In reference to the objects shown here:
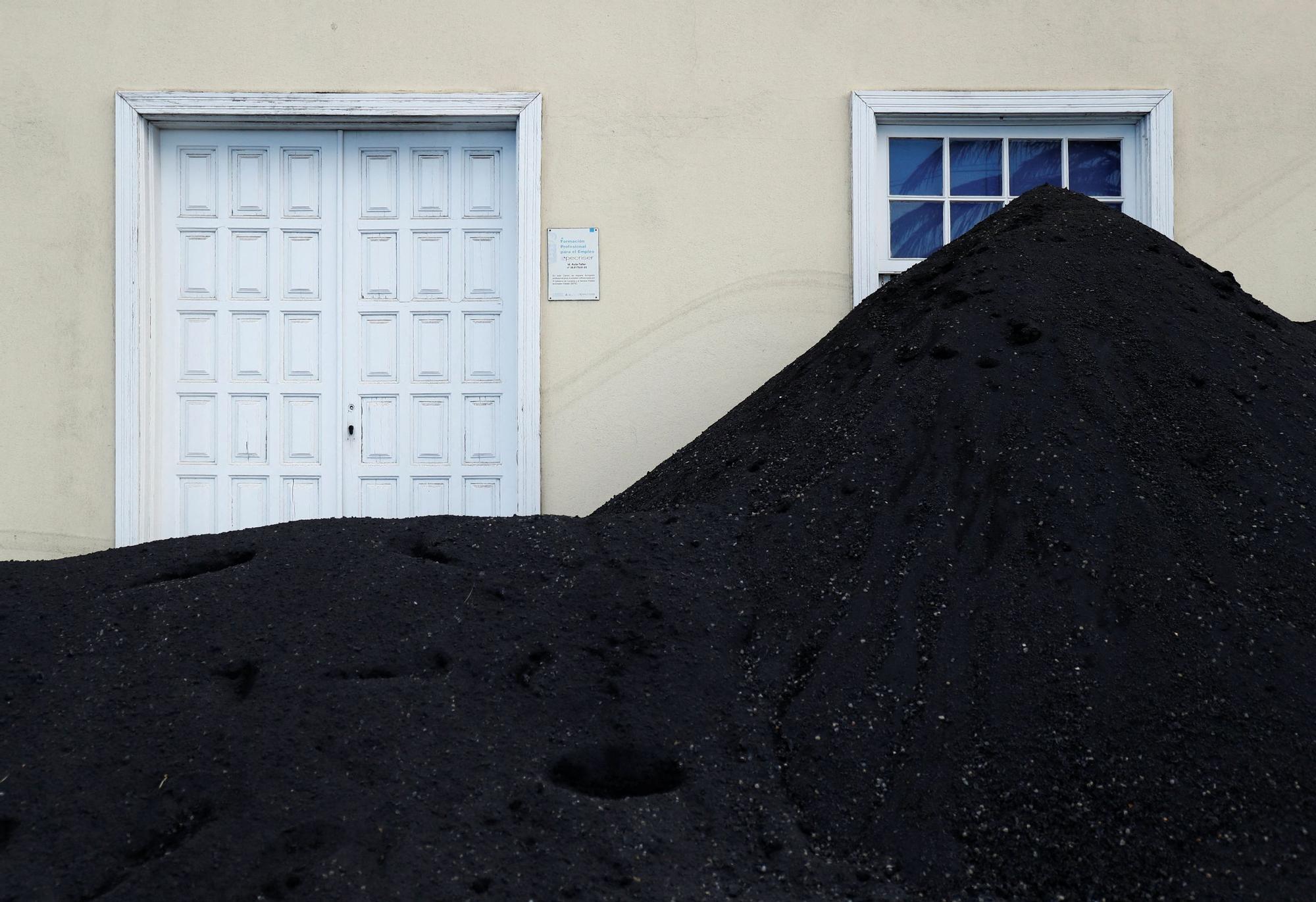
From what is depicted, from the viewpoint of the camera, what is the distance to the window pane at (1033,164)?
530 cm

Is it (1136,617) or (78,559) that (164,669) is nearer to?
(78,559)

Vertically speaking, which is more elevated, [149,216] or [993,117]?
[993,117]

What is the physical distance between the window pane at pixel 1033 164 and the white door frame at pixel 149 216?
2394mm

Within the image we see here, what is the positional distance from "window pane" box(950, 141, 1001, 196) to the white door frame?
2.09m

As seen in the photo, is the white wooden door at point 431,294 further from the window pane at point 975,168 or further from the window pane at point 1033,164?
the window pane at point 1033,164

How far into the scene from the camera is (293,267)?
521 cm

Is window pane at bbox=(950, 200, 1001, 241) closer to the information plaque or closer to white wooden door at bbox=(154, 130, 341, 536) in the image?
the information plaque

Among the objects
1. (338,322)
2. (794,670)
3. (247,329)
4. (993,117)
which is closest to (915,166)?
(993,117)

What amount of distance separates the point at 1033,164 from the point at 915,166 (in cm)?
61

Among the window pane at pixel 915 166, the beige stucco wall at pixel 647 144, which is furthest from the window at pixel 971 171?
the beige stucco wall at pixel 647 144

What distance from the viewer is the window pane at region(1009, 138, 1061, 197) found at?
5301mm

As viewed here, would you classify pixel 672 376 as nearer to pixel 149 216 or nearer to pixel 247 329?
pixel 247 329

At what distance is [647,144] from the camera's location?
5078 millimetres

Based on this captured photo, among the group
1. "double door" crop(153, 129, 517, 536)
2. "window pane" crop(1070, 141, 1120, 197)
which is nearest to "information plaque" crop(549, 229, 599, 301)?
"double door" crop(153, 129, 517, 536)
